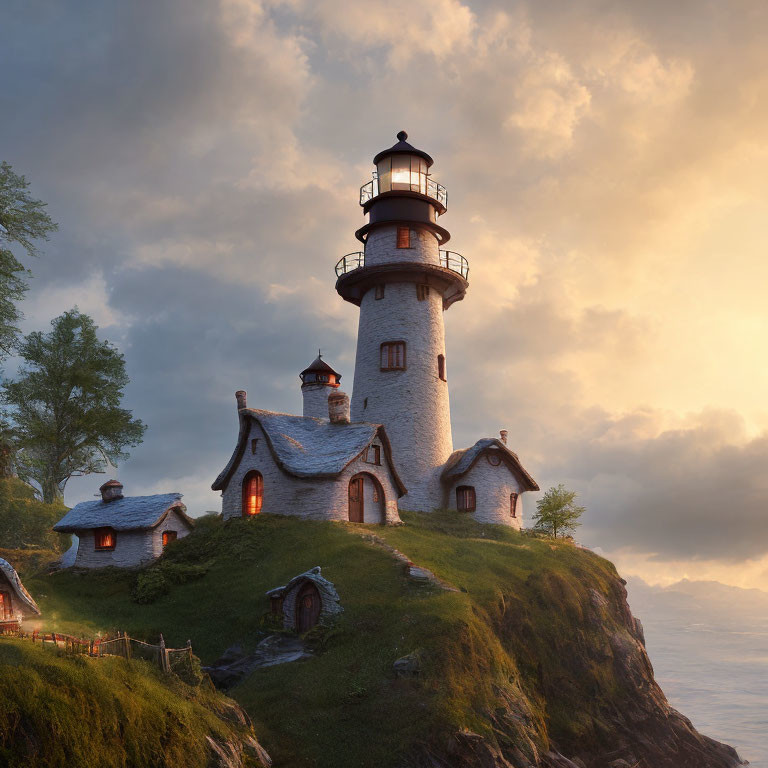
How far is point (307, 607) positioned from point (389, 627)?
3.57 metres

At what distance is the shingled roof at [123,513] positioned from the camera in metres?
38.2

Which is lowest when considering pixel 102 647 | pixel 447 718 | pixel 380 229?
pixel 447 718

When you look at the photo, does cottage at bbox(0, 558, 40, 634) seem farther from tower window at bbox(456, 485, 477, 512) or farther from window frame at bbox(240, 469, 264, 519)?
tower window at bbox(456, 485, 477, 512)

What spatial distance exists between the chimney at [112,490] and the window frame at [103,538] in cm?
283

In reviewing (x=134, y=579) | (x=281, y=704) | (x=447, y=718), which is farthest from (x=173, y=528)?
(x=447, y=718)

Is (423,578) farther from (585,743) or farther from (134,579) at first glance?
(134,579)

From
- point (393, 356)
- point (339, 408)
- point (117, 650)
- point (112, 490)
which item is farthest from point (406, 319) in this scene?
point (117, 650)

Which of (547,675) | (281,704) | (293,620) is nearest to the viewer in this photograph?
(281,704)

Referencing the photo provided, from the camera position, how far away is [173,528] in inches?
1581

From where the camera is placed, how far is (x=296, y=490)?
→ 37.2 m

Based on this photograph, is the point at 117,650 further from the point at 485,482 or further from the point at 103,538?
the point at 485,482

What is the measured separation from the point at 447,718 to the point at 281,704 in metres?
4.97

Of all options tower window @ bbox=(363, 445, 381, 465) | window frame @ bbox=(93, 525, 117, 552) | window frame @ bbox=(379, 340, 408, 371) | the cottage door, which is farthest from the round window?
window frame @ bbox=(93, 525, 117, 552)

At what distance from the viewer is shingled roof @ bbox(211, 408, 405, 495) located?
36.9 metres
